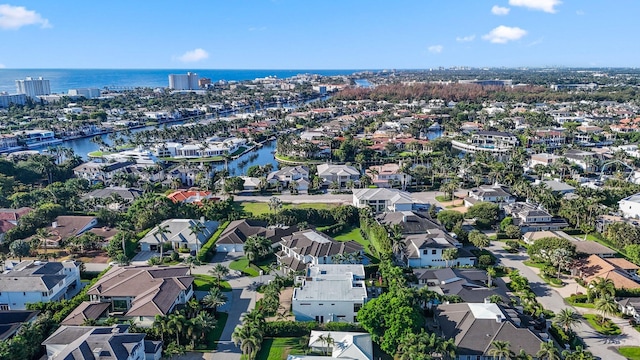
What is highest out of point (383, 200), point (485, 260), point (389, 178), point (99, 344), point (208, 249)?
point (389, 178)

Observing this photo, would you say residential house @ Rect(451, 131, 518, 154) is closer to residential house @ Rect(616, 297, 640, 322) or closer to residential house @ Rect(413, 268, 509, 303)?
residential house @ Rect(413, 268, 509, 303)

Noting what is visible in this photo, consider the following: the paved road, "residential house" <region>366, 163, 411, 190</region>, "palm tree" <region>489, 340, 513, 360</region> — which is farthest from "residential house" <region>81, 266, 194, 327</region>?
"residential house" <region>366, 163, 411, 190</region>

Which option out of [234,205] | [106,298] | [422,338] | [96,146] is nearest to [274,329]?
[422,338]

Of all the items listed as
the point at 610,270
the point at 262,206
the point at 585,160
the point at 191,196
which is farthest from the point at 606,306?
the point at 585,160

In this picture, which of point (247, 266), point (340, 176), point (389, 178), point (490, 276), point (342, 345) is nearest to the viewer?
point (342, 345)

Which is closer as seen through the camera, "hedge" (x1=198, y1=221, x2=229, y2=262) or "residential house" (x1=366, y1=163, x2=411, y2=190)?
"hedge" (x1=198, y1=221, x2=229, y2=262)

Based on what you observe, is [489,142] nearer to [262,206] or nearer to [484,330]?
[262,206]

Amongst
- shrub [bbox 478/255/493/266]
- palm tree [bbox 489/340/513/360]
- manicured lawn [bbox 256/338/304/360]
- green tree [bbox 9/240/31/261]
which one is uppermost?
green tree [bbox 9/240/31/261]
